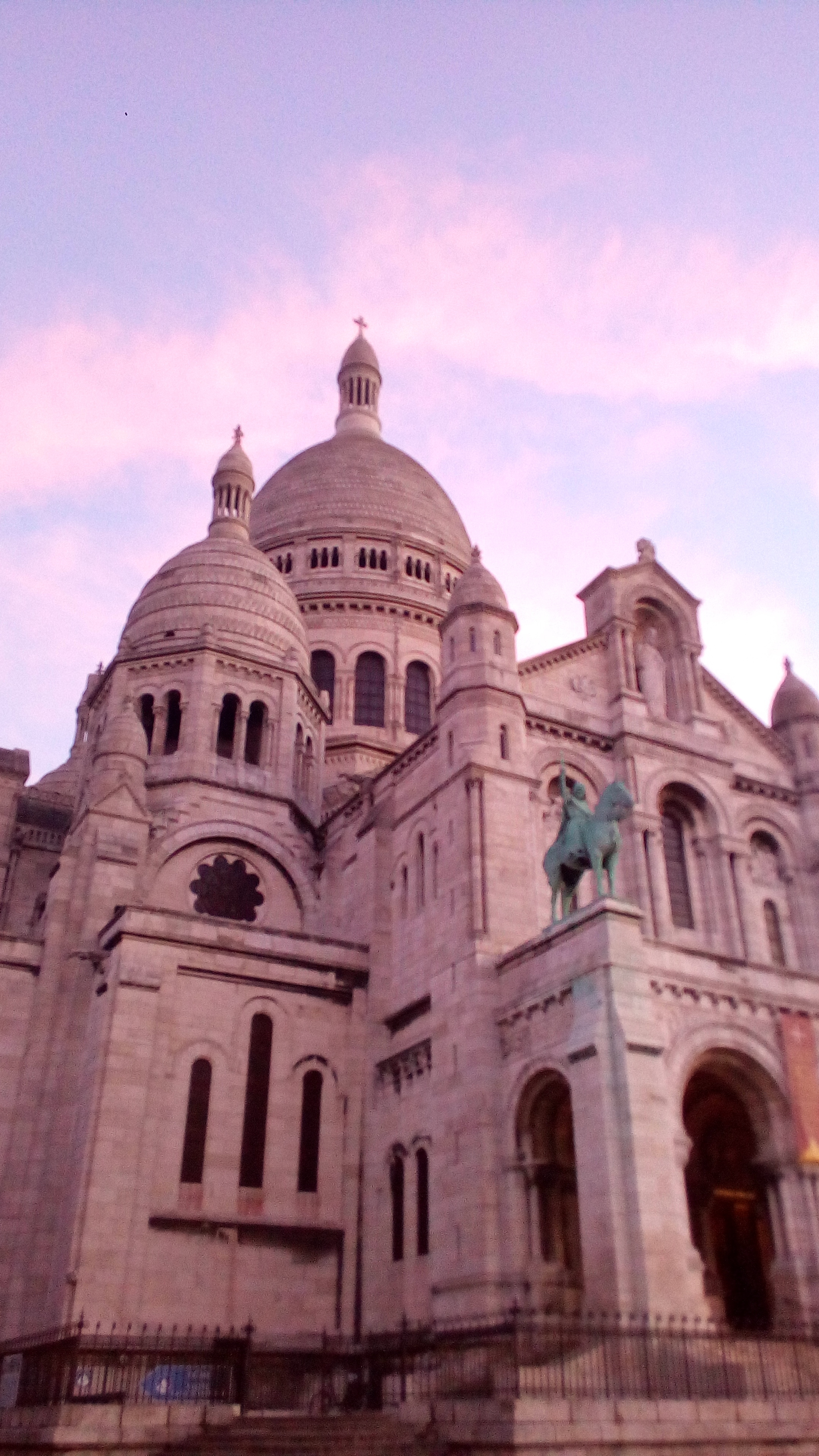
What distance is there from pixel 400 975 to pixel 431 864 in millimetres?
3085

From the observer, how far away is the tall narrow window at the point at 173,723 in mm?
37781

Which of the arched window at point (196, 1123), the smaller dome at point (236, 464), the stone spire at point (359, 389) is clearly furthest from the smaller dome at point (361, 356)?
the arched window at point (196, 1123)

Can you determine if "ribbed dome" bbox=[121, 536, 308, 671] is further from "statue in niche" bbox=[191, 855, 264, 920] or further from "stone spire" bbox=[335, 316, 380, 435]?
"stone spire" bbox=[335, 316, 380, 435]

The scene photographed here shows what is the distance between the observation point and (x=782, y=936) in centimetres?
3419

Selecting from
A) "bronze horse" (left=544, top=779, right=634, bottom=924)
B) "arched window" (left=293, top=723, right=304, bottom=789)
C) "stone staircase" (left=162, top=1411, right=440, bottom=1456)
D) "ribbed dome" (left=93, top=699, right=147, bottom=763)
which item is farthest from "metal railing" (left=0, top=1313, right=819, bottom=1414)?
"arched window" (left=293, top=723, right=304, bottom=789)

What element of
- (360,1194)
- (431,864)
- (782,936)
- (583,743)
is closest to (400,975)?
(431,864)

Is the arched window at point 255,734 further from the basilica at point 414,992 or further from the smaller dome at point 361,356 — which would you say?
the smaller dome at point 361,356

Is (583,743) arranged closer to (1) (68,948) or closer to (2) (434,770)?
(2) (434,770)

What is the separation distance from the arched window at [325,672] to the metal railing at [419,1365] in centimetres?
2797

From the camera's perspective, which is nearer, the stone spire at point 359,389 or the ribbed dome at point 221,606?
the ribbed dome at point 221,606

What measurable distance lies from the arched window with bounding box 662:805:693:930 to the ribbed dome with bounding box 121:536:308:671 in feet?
46.3

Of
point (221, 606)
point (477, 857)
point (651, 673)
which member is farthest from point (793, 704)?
point (221, 606)

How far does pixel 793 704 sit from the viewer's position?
3884 centimetres

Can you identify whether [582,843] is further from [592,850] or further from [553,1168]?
[553,1168]
